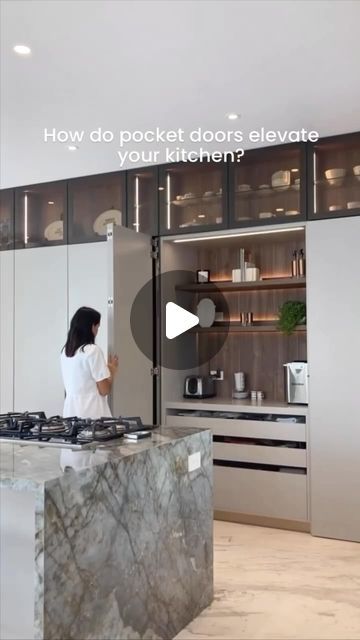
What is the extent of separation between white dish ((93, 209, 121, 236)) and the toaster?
1.34 m

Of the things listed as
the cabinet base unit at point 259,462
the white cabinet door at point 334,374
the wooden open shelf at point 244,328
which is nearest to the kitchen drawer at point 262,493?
the cabinet base unit at point 259,462

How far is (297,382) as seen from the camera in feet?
13.6

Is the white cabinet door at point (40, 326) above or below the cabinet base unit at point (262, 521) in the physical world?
above

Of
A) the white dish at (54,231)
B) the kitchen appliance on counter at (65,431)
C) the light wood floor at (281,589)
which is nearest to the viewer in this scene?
the kitchen appliance on counter at (65,431)

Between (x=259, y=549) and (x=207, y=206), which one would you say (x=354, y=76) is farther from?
(x=259, y=549)

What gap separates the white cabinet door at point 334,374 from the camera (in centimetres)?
380

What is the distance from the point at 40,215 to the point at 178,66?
2.49 meters

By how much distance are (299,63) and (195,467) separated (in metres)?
1.97

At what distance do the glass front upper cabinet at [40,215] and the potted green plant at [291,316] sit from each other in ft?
6.11

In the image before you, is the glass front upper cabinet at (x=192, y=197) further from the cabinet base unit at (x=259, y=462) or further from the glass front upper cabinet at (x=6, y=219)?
the glass front upper cabinet at (x=6, y=219)

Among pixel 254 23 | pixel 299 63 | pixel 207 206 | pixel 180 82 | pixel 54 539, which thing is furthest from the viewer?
pixel 207 206

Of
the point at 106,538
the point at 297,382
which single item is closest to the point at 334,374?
the point at 297,382

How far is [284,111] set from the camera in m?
3.49

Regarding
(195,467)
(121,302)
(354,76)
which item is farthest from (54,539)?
(354,76)
